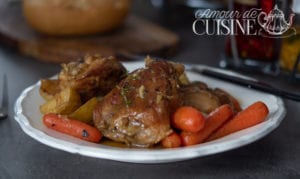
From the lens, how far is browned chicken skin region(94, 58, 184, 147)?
0.98m

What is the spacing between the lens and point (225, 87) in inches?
51.1

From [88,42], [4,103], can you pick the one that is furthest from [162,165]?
[88,42]

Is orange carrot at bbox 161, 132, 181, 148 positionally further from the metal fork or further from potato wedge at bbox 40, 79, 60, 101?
the metal fork

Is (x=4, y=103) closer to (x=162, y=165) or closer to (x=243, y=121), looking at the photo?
(x=162, y=165)

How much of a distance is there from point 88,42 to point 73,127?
A: 2.50 feet

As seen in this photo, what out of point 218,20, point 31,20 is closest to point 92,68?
point 218,20

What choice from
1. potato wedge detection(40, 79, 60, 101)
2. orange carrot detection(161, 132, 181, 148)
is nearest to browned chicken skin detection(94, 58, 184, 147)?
orange carrot detection(161, 132, 181, 148)

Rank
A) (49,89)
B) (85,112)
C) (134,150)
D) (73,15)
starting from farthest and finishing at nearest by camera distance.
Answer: (73,15) → (49,89) → (85,112) → (134,150)

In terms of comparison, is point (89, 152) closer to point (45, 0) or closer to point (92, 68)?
point (92, 68)

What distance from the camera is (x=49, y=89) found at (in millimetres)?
1189

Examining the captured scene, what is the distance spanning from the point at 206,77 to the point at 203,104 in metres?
0.24

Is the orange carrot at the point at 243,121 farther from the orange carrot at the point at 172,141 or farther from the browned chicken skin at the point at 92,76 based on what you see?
the browned chicken skin at the point at 92,76
